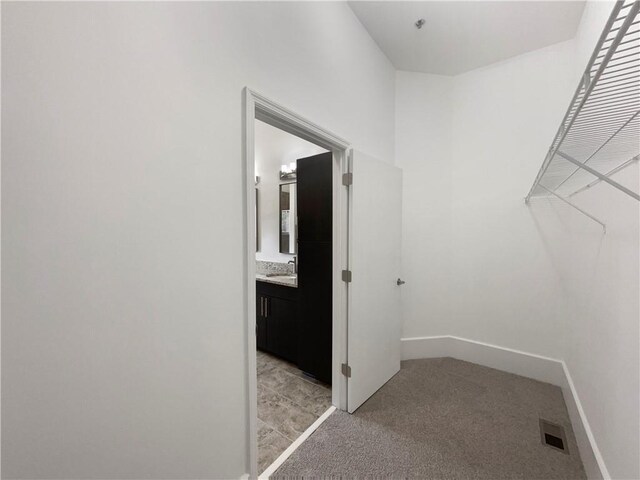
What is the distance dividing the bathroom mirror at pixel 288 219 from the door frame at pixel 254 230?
1.33 m

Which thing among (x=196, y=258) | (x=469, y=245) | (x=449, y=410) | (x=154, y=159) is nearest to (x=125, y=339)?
(x=196, y=258)

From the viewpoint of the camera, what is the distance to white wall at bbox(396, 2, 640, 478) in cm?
194

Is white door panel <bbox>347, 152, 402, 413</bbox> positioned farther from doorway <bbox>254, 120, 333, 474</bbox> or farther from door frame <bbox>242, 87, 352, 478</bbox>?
doorway <bbox>254, 120, 333, 474</bbox>

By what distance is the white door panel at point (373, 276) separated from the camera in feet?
7.00

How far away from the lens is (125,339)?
0.96 metres

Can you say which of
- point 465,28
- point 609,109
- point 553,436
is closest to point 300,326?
point 553,436

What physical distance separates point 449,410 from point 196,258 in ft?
7.43

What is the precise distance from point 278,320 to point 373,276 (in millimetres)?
1225

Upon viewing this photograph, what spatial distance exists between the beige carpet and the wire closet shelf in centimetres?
174

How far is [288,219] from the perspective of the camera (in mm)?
3494

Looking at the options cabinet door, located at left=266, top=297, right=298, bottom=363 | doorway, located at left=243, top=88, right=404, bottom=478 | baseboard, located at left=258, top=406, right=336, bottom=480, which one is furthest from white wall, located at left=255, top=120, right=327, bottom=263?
baseboard, located at left=258, top=406, right=336, bottom=480

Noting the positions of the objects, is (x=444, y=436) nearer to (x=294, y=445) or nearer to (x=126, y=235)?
(x=294, y=445)

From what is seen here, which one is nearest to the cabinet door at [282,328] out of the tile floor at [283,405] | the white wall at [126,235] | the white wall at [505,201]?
the tile floor at [283,405]

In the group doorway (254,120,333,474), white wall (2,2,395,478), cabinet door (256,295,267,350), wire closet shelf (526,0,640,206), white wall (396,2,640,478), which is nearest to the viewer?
wire closet shelf (526,0,640,206)
